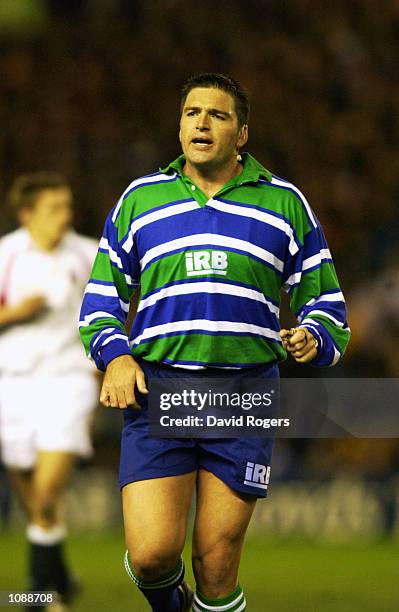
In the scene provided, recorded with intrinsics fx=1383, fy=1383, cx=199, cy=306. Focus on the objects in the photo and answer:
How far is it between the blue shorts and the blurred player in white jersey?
2.34 metres

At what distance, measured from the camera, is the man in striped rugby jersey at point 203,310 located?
13.4ft

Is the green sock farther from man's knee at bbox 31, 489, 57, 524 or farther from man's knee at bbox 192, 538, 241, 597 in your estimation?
man's knee at bbox 31, 489, 57, 524

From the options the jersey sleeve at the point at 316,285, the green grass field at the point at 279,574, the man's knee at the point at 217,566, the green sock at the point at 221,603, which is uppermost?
the jersey sleeve at the point at 316,285

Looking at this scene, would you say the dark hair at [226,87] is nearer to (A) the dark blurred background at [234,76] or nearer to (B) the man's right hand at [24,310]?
(B) the man's right hand at [24,310]

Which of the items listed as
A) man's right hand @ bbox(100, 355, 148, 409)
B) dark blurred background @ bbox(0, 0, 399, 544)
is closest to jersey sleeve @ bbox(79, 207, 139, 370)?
man's right hand @ bbox(100, 355, 148, 409)

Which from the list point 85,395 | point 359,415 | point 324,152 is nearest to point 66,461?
point 85,395

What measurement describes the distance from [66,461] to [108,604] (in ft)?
2.40

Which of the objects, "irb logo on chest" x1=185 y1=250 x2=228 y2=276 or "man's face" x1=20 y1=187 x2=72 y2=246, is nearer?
"irb logo on chest" x1=185 y1=250 x2=228 y2=276

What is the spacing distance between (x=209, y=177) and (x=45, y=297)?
270cm

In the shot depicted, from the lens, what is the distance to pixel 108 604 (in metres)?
6.13

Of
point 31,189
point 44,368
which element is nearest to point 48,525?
point 44,368

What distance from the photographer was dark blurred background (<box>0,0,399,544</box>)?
10.9m

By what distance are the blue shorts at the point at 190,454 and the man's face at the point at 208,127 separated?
633mm

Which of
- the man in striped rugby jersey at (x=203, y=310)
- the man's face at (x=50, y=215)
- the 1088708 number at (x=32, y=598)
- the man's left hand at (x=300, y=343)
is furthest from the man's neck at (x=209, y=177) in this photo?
the man's face at (x=50, y=215)
